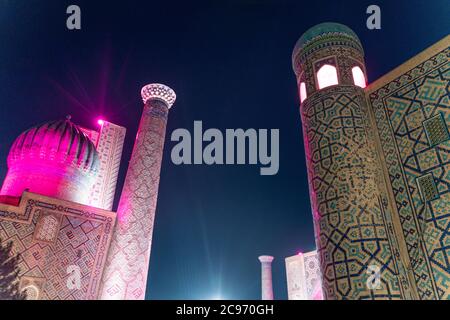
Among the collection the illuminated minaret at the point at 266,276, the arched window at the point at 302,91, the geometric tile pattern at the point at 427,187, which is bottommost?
the geometric tile pattern at the point at 427,187

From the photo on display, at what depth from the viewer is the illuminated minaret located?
45.2 feet

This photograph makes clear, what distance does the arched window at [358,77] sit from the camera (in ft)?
15.7

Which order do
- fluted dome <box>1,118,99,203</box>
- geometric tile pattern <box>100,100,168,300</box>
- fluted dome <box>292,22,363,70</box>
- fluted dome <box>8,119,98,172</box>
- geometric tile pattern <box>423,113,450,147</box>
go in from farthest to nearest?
fluted dome <box>8,119,98,172</box>
fluted dome <box>1,118,99,203</box>
geometric tile pattern <box>100,100,168,300</box>
fluted dome <box>292,22,363,70</box>
geometric tile pattern <box>423,113,450,147</box>

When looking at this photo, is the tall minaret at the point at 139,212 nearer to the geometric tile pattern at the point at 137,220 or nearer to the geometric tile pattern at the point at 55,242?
the geometric tile pattern at the point at 137,220

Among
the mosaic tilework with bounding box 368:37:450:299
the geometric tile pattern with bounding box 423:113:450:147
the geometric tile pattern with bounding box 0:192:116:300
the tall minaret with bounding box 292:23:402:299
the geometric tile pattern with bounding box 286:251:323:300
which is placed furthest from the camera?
the geometric tile pattern with bounding box 286:251:323:300

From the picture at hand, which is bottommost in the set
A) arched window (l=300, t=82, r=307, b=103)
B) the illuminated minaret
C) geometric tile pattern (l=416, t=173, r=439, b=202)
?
geometric tile pattern (l=416, t=173, r=439, b=202)

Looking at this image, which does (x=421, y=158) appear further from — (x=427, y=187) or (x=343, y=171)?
(x=343, y=171)

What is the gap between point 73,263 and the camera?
6.35 metres

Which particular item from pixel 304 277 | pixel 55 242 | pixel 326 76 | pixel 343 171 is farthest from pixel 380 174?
pixel 304 277

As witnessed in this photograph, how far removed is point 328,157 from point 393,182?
78 cm

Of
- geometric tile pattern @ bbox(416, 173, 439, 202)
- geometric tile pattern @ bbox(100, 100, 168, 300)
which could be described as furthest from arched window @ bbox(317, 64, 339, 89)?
geometric tile pattern @ bbox(100, 100, 168, 300)

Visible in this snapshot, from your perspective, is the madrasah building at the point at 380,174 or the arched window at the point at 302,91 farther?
the arched window at the point at 302,91

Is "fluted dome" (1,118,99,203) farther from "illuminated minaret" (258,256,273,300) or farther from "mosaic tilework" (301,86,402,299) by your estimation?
"illuminated minaret" (258,256,273,300)

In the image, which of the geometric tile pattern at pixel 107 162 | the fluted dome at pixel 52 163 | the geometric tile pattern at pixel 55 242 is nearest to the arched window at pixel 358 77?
the geometric tile pattern at pixel 55 242
